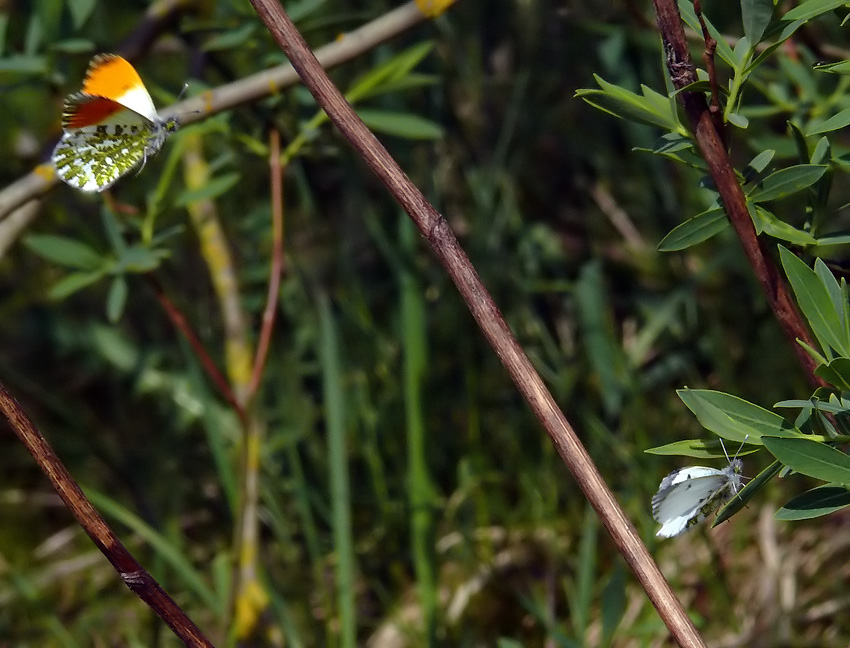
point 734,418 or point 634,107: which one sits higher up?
point 634,107

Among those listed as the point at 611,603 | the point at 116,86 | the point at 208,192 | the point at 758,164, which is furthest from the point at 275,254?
the point at 758,164

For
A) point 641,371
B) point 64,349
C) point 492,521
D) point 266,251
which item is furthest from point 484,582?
point 64,349

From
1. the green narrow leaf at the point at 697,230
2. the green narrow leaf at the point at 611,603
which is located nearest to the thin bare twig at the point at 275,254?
the green narrow leaf at the point at 611,603

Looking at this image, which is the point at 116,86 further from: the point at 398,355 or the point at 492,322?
→ the point at 398,355

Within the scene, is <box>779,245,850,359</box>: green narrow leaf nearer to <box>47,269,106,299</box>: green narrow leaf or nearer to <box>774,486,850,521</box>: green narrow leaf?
<box>774,486,850,521</box>: green narrow leaf

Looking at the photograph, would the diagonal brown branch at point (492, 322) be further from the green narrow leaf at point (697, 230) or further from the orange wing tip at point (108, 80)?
the orange wing tip at point (108, 80)

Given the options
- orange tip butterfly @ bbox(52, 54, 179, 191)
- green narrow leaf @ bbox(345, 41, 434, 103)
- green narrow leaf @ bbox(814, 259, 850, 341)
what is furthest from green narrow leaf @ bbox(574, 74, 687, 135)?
green narrow leaf @ bbox(345, 41, 434, 103)

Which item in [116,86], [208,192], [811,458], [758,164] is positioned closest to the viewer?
[811,458]
